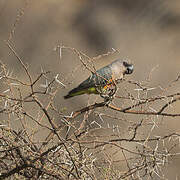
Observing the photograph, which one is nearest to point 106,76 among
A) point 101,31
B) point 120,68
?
point 120,68

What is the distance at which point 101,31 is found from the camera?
1104cm

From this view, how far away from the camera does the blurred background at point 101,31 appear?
32.1 ft

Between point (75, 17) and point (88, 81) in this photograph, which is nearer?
point (88, 81)

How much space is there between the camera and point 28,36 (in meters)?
10.2

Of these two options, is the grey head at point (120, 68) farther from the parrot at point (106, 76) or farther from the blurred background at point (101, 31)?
the blurred background at point (101, 31)

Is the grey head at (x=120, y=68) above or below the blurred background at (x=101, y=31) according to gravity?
below

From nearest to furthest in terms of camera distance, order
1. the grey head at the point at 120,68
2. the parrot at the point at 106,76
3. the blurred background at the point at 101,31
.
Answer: the parrot at the point at 106,76
the grey head at the point at 120,68
the blurred background at the point at 101,31

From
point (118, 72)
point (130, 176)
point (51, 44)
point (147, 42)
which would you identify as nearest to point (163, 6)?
point (147, 42)

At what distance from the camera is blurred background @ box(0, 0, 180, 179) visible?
980 centimetres

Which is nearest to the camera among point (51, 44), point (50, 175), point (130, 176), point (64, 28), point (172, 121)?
point (50, 175)

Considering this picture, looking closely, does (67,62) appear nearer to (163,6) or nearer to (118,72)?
(163,6)

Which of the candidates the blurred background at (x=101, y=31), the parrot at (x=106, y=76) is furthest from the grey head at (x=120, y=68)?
the blurred background at (x=101, y=31)

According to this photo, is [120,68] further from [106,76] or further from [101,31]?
[101,31]

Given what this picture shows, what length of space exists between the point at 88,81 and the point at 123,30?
7.17 meters
